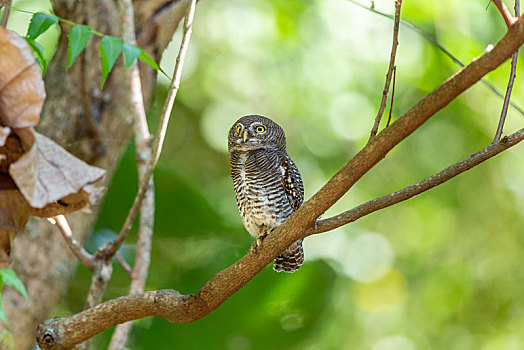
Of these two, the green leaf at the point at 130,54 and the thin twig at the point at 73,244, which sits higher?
the green leaf at the point at 130,54

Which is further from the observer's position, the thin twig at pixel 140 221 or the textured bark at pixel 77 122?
the textured bark at pixel 77 122

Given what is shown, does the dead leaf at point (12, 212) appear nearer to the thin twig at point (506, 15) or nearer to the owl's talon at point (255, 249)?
the owl's talon at point (255, 249)

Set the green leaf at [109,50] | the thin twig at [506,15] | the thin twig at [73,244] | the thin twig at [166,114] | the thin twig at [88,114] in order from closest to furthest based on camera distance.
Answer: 1. the thin twig at [506,15]
2. the green leaf at [109,50]
3. the thin twig at [166,114]
4. the thin twig at [73,244]
5. the thin twig at [88,114]

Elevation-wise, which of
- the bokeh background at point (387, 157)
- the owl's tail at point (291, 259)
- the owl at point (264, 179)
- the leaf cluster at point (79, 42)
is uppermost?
the bokeh background at point (387, 157)

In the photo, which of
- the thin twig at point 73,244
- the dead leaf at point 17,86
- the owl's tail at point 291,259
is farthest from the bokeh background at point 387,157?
the dead leaf at point 17,86

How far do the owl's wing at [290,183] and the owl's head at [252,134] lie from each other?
0.13 meters

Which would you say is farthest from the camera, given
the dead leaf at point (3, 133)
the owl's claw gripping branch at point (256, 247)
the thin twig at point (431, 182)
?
the owl's claw gripping branch at point (256, 247)

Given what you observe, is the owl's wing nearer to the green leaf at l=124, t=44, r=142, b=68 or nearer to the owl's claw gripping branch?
the owl's claw gripping branch

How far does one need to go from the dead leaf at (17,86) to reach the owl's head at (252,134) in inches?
80.9

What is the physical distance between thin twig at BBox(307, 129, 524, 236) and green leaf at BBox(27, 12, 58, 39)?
1166mm

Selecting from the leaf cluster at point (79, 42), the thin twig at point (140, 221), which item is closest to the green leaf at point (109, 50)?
the leaf cluster at point (79, 42)

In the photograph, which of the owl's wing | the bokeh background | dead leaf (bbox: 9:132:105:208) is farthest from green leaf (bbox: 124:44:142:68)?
the bokeh background

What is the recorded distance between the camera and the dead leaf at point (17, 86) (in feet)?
5.10

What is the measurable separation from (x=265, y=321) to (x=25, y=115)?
4.05 metres
